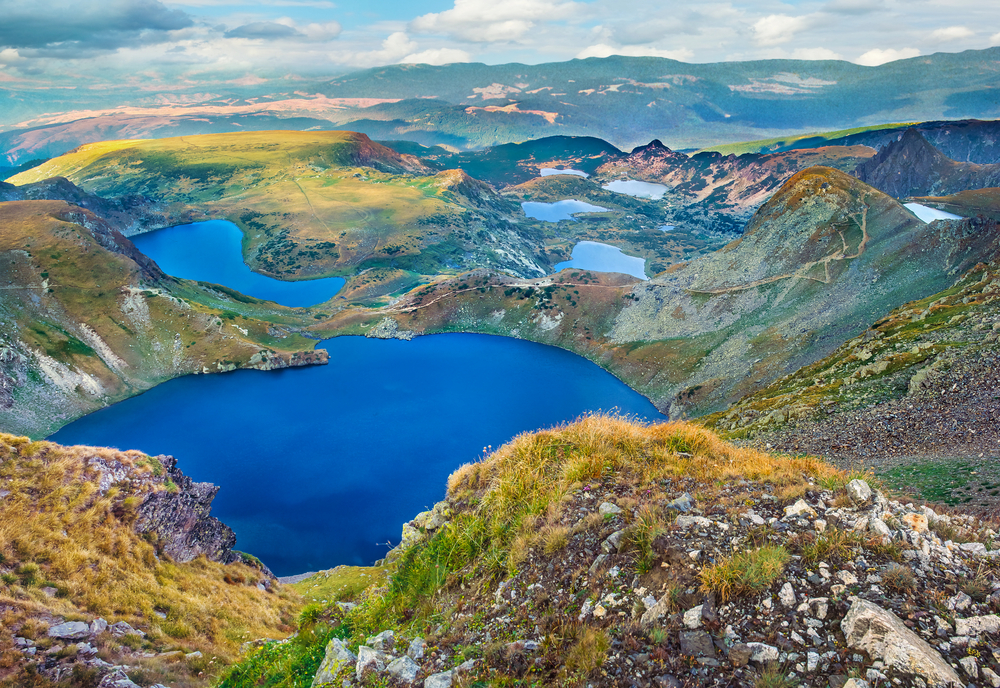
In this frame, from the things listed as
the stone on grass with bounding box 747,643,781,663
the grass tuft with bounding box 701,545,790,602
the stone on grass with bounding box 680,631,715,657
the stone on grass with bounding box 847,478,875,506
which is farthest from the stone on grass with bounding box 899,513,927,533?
the stone on grass with bounding box 680,631,715,657

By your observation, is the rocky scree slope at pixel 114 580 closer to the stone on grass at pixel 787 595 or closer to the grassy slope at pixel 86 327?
the stone on grass at pixel 787 595

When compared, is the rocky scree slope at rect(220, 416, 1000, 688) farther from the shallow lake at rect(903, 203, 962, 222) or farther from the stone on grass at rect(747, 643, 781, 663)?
the shallow lake at rect(903, 203, 962, 222)

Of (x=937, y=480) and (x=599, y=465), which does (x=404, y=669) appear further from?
(x=937, y=480)

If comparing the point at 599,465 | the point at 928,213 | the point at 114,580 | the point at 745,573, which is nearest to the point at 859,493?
the point at 745,573

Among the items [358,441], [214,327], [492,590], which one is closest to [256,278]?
[214,327]

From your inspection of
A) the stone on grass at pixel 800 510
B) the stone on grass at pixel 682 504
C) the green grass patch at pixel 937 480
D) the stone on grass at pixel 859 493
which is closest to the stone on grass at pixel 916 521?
the stone on grass at pixel 859 493

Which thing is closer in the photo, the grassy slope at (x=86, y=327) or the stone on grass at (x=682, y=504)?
the stone on grass at (x=682, y=504)
